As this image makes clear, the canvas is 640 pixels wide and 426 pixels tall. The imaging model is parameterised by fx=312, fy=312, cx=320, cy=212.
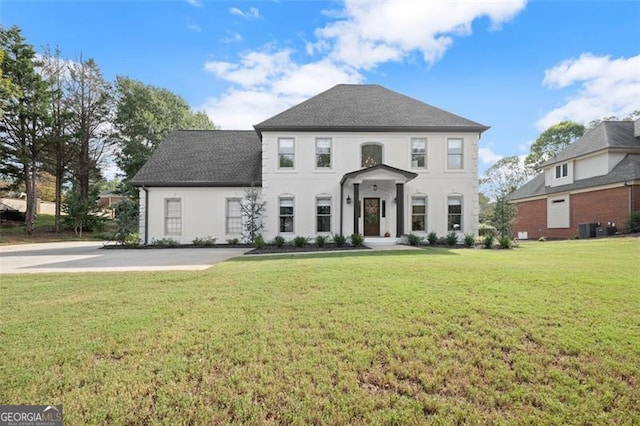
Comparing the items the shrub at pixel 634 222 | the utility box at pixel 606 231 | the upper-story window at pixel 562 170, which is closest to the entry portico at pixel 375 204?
the shrub at pixel 634 222

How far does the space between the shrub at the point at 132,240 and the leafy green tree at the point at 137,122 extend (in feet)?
49.6

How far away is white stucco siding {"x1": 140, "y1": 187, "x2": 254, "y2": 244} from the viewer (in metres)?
17.1

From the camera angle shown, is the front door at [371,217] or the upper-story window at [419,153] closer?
the front door at [371,217]

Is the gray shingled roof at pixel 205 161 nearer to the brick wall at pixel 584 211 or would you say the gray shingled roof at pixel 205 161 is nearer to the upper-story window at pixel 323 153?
the upper-story window at pixel 323 153

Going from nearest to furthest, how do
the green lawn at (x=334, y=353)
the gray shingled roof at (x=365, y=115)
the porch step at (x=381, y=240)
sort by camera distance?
the green lawn at (x=334, y=353), the porch step at (x=381, y=240), the gray shingled roof at (x=365, y=115)

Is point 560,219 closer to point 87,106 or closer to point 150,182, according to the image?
point 150,182

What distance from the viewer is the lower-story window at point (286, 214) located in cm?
1669

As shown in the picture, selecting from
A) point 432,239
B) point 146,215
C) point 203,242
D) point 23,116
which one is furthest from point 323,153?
point 23,116

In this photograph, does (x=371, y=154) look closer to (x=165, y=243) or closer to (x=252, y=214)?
(x=252, y=214)

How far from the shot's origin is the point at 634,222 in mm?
18062

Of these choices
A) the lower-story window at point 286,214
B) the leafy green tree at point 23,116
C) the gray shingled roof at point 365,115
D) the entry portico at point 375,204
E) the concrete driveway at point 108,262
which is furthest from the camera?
the leafy green tree at point 23,116

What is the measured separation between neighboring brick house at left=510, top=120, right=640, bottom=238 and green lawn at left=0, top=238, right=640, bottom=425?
63.1ft

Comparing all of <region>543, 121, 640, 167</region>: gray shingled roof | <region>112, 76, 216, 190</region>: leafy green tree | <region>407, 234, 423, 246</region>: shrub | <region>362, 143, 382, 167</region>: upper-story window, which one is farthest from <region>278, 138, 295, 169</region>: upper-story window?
<region>543, 121, 640, 167</region>: gray shingled roof

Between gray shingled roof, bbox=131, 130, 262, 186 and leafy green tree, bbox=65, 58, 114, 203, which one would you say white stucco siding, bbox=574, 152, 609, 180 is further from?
leafy green tree, bbox=65, 58, 114, 203
